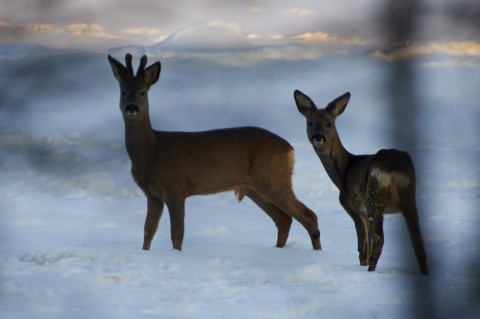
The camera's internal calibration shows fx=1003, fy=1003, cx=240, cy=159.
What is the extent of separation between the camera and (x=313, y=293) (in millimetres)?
5066

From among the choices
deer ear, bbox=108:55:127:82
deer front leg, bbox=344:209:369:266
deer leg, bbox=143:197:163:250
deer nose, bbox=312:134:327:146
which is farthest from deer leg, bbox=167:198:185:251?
deer front leg, bbox=344:209:369:266

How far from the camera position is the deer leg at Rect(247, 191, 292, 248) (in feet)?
28.7

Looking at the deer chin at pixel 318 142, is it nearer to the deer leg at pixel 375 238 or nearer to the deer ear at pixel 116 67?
the deer leg at pixel 375 238

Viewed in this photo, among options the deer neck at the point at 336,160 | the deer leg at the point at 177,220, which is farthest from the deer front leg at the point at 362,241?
the deer leg at the point at 177,220

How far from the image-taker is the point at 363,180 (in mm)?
6785

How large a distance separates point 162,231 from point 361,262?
10.9ft

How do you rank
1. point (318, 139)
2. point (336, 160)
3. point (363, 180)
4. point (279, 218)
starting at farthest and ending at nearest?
1. point (279, 218)
2. point (336, 160)
3. point (318, 139)
4. point (363, 180)

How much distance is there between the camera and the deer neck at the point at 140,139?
324 inches

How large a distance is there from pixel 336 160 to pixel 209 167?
1.40m

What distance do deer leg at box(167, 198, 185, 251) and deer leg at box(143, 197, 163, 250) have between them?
178mm


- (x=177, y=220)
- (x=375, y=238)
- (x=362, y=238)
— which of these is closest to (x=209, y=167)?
(x=177, y=220)

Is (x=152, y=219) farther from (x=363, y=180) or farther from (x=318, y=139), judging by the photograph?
(x=363, y=180)

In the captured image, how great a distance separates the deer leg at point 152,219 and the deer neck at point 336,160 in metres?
1.54

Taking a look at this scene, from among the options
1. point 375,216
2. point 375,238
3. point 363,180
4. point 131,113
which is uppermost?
point 131,113
